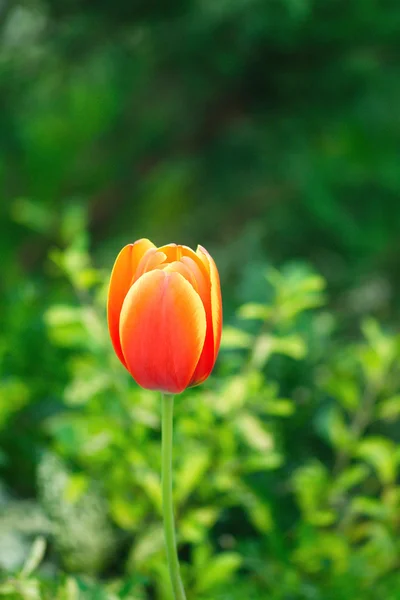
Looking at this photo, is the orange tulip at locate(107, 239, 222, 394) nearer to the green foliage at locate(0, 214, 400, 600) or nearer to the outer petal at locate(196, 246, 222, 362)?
the outer petal at locate(196, 246, 222, 362)

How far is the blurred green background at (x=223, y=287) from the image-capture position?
740 mm

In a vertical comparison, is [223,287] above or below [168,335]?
above

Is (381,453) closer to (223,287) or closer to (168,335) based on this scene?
(168,335)

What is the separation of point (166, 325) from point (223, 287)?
112 centimetres

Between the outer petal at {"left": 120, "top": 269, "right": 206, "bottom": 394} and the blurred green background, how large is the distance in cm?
18

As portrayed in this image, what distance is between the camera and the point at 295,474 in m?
0.84

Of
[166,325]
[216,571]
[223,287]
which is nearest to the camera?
[166,325]

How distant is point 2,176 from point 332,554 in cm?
126

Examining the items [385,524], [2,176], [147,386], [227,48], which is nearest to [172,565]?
[147,386]

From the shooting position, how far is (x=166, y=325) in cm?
44

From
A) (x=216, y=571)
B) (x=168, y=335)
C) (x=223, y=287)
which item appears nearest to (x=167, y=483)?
(x=168, y=335)

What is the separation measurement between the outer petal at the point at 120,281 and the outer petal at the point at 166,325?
21 millimetres

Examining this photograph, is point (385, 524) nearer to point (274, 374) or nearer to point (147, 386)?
point (274, 374)

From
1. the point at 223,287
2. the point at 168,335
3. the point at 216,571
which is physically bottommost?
the point at 216,571
